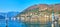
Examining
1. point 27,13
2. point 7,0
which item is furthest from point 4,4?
point 27,13

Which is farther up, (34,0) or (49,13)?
(34,0)

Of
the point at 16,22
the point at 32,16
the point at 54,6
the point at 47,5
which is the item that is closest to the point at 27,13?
the point at 32,16

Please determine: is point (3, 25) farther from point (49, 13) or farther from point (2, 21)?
point (49, 13)

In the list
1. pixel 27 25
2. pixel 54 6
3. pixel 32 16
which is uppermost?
pixel 54 6

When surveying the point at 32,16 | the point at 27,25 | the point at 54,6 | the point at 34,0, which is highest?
the point at 34,0

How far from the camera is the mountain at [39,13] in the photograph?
1.54 meters

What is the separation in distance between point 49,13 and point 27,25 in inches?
15.6

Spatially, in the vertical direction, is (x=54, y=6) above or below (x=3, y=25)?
above

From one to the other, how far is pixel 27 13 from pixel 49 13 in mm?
350

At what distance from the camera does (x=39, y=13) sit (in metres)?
1.56

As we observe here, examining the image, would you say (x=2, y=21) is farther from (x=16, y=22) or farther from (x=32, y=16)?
(x=32, y=16)

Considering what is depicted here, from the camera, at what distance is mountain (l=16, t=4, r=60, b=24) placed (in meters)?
1.54

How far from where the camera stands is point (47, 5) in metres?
1.57

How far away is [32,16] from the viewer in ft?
5.11
